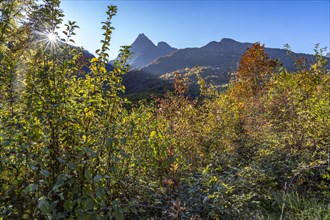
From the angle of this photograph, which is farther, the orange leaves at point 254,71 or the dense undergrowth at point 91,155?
the orange leaves at point 254,71

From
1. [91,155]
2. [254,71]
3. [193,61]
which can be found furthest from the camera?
[193,61]

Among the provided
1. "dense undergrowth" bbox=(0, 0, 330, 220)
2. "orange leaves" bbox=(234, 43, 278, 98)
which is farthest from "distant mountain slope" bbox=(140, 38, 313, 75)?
"dense undergrowth" bbox=(0, 0, 330, 220)

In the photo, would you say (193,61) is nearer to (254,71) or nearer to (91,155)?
(254,71)

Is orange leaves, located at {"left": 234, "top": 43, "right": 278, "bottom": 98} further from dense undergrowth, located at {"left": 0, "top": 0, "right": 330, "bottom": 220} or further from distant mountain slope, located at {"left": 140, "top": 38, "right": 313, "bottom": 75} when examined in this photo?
distant mountain slope, located at {"left": 140, "top": 38, "right": 313, "bottom": 75}

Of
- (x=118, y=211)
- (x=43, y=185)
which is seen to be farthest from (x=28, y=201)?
(x=118, y=211)

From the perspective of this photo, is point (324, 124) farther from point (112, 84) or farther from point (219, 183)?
point (112, 84)

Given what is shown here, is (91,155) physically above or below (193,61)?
below

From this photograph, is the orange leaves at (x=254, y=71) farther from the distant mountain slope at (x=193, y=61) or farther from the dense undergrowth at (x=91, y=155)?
the distant mountain slope at (x=193, y=61)

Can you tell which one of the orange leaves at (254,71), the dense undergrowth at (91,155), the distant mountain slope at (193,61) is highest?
the distant mountain slope at (193,61)

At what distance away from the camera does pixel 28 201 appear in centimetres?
237

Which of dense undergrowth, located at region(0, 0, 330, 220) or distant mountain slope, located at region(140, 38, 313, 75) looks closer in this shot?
dense undergrowth, located at region(0, 0, 330, 220)

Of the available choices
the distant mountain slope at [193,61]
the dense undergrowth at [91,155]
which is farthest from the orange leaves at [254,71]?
the distant mountain slope at [193,61]

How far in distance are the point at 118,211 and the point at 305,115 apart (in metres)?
4.75

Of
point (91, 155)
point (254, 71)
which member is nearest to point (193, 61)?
point (254, 71)
